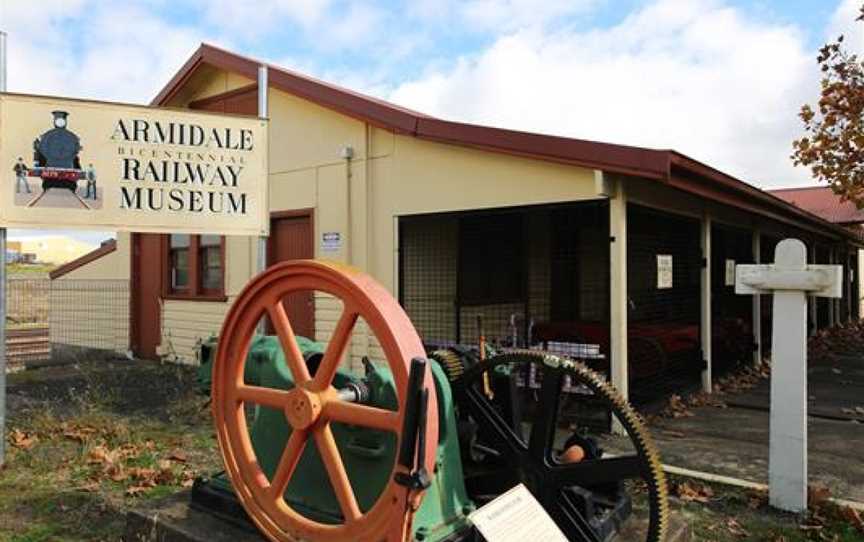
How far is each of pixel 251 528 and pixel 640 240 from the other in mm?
8814

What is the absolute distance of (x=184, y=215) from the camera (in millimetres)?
5859

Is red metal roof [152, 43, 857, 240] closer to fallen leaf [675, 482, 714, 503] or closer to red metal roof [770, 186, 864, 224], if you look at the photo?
fallen leaf [675, 482, 714, 503]

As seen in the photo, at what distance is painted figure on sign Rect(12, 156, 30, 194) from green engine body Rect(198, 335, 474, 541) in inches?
129

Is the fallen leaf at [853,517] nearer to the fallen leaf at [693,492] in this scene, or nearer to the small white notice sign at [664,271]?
the fallen leaf at [693,492]

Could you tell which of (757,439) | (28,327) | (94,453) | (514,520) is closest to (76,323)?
(28,327)

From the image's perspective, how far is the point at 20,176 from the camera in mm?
5344

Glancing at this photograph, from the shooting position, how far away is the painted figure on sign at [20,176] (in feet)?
17.5

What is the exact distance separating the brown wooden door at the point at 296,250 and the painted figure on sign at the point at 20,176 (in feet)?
13.9

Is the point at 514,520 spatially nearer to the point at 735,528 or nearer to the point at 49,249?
the point at 735,528

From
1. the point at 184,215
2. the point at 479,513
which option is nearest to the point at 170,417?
the point at 184,215

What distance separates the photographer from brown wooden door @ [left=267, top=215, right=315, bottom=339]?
9453 millimetres

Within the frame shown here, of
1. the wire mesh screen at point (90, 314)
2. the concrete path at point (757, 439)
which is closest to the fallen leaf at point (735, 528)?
the concrete path at point (757, 439)

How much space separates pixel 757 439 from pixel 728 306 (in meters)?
7.38

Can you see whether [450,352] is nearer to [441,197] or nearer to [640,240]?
[441,197]
